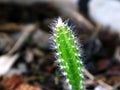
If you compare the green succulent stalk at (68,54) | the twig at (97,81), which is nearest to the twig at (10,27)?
the twig at (97,81)

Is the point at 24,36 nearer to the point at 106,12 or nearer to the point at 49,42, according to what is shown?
the point at 49,42

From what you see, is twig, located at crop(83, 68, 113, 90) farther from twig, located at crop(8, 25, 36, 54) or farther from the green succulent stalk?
twig, located at crop(8, 25, 36, 54)

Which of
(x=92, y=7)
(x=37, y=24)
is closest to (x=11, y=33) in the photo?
(x=37, y=24)

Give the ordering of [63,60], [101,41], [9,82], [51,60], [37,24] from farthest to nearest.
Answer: [37,24]
[101,41]
[51,60]
[9,82]
[63,60]

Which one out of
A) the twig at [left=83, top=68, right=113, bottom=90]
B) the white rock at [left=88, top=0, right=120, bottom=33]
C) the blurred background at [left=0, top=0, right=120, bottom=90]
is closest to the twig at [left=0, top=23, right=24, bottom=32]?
the blurred background at [left=0, top=0, right=120, bottom=90]

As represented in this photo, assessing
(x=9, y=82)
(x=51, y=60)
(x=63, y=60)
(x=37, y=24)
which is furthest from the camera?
(x=37, y=24)

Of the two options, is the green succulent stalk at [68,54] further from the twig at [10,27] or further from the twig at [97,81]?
the twig at [10,27]

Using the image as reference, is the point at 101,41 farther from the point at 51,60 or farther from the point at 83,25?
the point at 51,60

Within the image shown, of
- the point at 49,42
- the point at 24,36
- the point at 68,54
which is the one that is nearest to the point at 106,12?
the point at 49,42
